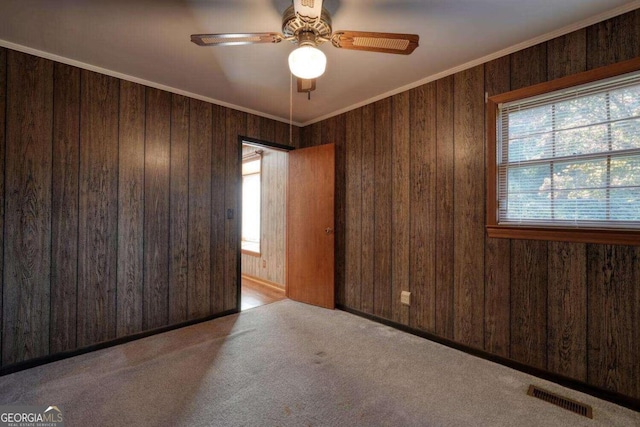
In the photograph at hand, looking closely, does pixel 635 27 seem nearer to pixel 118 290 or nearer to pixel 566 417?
pixel 566 417

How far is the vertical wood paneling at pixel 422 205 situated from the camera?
103 inches

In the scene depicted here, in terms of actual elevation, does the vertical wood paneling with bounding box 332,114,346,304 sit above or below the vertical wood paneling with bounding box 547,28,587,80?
below

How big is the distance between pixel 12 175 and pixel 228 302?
7.13 ft

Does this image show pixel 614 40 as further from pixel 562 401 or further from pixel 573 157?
pixel 562 401

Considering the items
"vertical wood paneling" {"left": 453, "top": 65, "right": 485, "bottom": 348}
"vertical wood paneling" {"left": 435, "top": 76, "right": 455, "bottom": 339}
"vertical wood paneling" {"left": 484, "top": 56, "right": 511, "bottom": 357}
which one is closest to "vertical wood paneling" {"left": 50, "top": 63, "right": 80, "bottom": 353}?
"vertical wood paneling" {"left": 435, "top": 76, "right": 455, "bottom": 339}

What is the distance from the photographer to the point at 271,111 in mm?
3518

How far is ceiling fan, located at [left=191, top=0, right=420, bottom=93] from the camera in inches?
58.6

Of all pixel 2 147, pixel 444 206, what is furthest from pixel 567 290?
pixel 2 147

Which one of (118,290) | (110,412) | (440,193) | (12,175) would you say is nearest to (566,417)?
(440,193)

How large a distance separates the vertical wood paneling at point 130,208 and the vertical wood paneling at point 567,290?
11.4 ft

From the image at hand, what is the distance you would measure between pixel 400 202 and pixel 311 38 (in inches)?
70.3

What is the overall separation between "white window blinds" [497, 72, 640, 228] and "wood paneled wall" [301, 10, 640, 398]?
0.55 ft

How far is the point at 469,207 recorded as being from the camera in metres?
2.39

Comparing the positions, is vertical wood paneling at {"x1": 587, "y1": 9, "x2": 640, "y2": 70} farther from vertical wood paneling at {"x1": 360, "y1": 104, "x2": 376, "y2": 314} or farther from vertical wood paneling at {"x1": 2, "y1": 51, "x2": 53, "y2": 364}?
vertical wood paneling at {"x1": 2, "y1": 51, "x2": 53, "y2": 364}
